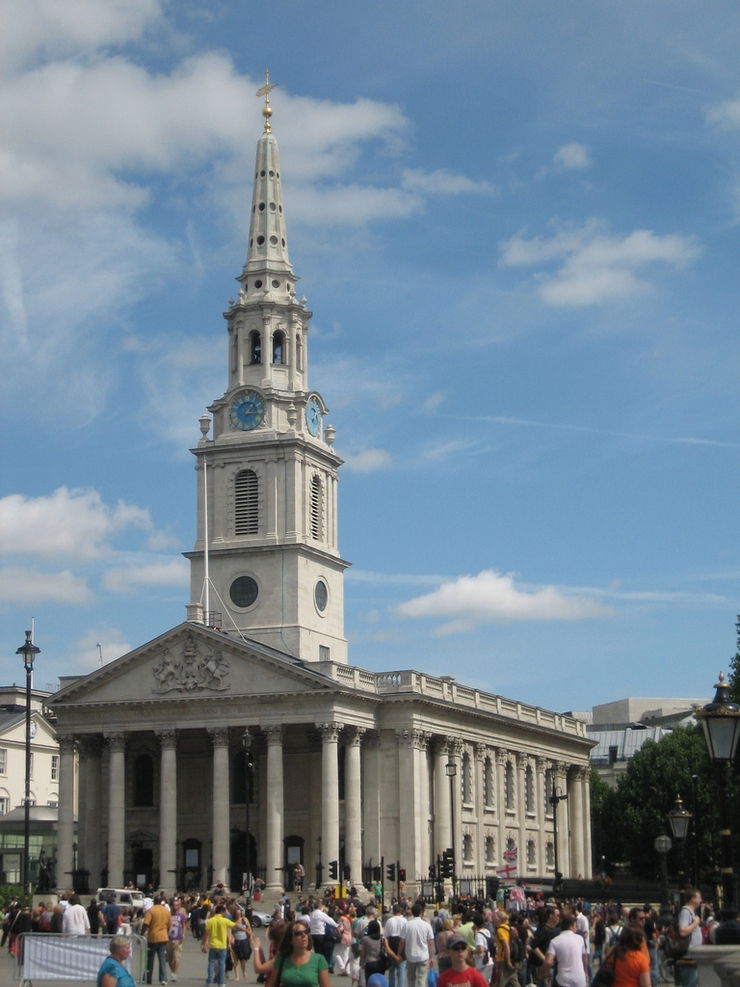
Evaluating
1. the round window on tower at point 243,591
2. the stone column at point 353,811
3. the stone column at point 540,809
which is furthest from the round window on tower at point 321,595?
the stone column at point 540,809

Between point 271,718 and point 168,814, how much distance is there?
23.6 ft

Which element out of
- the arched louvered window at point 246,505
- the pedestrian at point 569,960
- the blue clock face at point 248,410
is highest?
the blue clock face at point 248,410

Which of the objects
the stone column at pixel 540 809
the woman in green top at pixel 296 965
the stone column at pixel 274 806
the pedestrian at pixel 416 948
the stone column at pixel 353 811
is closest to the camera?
the woman in green top at pixel 296 965

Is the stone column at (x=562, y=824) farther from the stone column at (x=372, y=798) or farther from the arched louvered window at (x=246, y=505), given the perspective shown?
the arched louvered window at (x=246, y=505)

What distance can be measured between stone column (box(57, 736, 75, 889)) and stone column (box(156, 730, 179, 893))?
5.27m

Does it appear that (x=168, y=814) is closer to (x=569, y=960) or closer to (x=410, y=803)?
(x=410, y=803)

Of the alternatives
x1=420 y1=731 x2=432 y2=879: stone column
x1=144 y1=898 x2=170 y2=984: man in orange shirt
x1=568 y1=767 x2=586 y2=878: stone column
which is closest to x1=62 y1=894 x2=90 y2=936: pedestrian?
x1=144 y1=898 x2=170 y2=984: man in orange shirt

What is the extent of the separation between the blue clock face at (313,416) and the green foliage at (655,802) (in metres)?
35.4

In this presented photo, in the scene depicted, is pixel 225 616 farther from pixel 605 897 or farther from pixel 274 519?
pixel 605 897

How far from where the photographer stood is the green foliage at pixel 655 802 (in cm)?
12094

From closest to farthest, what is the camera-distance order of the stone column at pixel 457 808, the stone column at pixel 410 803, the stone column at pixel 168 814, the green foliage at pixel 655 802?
the stone column at pixel 168 814 < the stone column at pixel 410 803 < the stone column at pixel 457 808 < the green foliage at pixel 655 802

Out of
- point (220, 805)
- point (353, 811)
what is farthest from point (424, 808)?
point (220, 805)

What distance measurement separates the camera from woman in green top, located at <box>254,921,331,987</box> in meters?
17.9

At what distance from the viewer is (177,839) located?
310 ft
